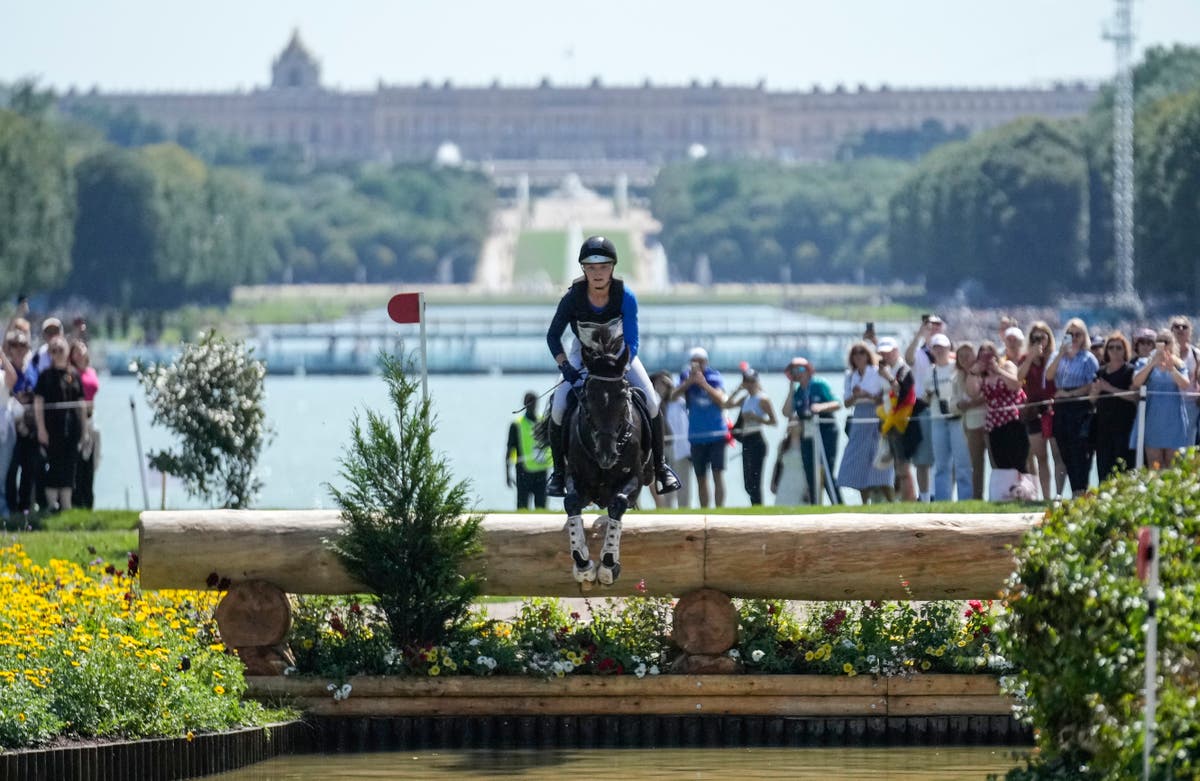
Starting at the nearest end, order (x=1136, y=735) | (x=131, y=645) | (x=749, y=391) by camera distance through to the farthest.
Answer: (x=1136, y=735)
(x=131, y=645)
(x=749, y=391)

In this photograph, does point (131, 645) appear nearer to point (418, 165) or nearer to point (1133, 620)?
point (1133, 620)

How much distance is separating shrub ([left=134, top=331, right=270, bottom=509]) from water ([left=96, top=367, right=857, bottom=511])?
0.31 meters

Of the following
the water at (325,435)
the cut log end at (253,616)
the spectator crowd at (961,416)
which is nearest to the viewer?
the cut log end at (253,616)

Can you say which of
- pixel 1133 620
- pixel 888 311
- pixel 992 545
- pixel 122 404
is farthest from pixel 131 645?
pixel 888 311

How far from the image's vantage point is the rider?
11.3 meters

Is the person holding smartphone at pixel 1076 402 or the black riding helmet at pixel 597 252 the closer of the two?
the black riding helmet at pixel 597 252

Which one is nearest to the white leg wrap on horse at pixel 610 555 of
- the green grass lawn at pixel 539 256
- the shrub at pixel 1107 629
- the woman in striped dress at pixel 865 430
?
the shrub at pixel 1107 629

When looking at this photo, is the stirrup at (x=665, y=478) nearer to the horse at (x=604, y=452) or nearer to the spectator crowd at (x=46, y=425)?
the horse at (x=604, y=452)

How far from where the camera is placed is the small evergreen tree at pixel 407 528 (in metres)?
11.4

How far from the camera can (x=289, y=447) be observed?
36.3m

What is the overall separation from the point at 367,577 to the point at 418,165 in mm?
137922

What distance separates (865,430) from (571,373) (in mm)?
7212

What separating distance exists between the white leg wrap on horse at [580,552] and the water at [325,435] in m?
3.68

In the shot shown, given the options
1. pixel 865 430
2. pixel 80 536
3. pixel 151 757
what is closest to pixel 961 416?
pixel 865 430
